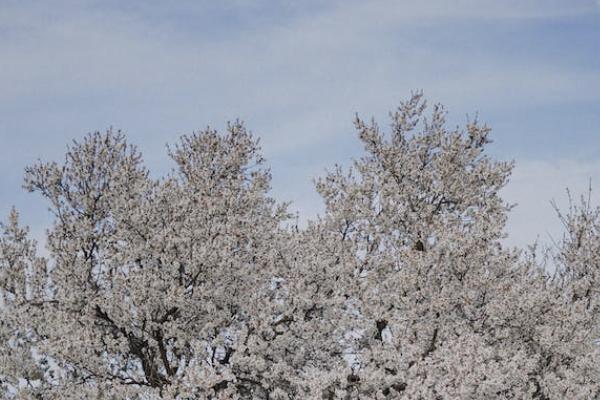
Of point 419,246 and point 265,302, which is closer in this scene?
point 265,302

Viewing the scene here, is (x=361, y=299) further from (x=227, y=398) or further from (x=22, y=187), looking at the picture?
(x=22, y=187)

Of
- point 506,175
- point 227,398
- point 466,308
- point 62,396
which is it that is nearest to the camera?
point 227,398

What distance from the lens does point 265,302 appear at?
55.5 ft

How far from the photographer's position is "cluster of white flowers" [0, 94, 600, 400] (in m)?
16.5

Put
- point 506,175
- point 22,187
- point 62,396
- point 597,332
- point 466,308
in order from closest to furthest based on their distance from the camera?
point 62,396 < point 466,308 < point 22,187 < point 597,332 < point 506,175

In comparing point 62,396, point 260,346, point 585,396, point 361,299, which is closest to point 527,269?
point 585,396

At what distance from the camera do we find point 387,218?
2152 centimetres

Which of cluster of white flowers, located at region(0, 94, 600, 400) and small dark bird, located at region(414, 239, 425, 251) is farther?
small dark bird, located at region(414, 239, 425, 251)

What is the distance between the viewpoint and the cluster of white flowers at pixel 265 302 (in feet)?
54.0

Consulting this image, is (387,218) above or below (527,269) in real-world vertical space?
above

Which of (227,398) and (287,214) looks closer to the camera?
(227,398)

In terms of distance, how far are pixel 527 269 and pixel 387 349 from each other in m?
6.70

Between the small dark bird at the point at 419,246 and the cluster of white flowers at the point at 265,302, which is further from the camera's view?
the small dark bird at the point at 419,246

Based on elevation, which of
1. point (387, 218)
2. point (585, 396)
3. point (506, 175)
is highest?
→ point (506, 175)
